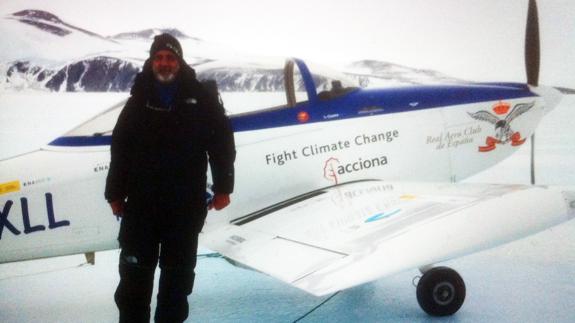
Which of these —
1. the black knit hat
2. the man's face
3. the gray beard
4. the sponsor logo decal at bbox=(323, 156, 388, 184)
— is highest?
the black knit hat

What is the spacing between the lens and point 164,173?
1767 mm

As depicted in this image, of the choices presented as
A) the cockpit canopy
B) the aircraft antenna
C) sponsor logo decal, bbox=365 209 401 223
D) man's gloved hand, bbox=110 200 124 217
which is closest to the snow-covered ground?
the cockpit canopy

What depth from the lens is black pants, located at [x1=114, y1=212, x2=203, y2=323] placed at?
1.77 meters

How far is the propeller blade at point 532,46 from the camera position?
12.8ft

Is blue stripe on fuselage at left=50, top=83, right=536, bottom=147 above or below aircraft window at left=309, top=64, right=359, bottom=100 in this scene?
below

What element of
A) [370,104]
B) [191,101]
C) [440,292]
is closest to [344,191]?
[370,104]

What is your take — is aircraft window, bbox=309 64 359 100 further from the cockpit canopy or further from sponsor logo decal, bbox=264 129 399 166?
sponsor logo decal, bbox=264 129 399 166

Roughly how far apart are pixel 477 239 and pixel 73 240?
2.03 m

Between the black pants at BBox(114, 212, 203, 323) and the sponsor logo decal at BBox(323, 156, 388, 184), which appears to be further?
the sponsor logo decal at BBox(323, 156, 388, 184)

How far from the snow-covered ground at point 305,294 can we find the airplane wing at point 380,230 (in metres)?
0.53

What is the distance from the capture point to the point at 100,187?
2.42 m

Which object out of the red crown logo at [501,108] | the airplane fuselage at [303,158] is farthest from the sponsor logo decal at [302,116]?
the red crown logo at [501,108]

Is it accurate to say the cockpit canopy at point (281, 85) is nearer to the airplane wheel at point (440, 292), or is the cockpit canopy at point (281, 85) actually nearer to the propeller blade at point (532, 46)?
the airplane wheel at point (440, 292)

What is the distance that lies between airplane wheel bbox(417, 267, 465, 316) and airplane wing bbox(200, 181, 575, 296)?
43 cm
